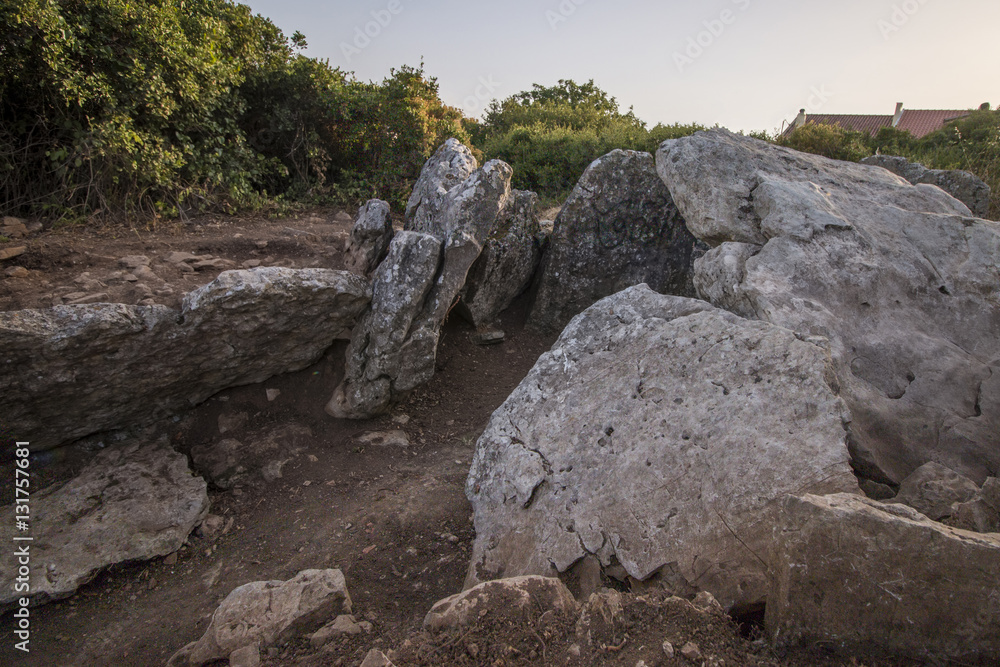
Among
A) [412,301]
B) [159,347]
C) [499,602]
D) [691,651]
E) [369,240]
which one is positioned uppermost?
[369,240]

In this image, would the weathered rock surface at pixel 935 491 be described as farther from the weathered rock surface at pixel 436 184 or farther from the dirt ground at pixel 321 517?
the weathered rock surface at pixel 436 184

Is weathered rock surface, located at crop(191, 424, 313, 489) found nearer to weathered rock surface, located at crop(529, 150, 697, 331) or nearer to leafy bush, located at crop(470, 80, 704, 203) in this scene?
weathered rock surface, located at crop(529, 150, 697, 331)

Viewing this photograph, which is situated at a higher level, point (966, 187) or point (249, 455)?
point (966, 187)

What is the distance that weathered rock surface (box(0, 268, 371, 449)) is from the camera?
3912 millimetres

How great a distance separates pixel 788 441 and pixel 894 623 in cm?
105

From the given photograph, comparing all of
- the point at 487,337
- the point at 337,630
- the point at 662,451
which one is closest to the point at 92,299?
the point at 337,630

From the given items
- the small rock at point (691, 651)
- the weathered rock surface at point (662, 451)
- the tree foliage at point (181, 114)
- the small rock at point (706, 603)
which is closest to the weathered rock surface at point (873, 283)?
the weathered rock surface at point (662, 451)

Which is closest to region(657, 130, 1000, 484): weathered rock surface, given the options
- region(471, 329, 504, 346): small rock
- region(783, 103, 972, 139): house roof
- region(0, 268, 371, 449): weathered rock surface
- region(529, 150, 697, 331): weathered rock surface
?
region(529, 150, 697, 331): weathered rock surface

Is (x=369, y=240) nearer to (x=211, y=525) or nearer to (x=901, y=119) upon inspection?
(x=211, y=525)

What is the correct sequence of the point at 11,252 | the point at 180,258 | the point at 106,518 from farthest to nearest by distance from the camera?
the point at 180,258
the point at 11,252
the point at 106,518

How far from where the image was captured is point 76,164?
5.89 m

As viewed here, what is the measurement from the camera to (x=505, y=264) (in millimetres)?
6234

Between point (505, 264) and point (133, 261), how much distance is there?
3.59 metres

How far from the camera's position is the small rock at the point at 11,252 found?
4844mm
